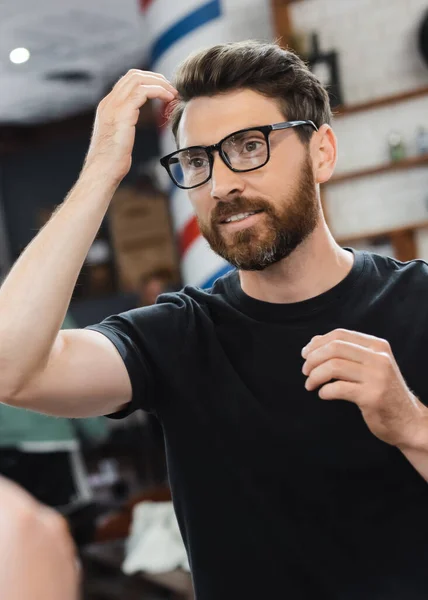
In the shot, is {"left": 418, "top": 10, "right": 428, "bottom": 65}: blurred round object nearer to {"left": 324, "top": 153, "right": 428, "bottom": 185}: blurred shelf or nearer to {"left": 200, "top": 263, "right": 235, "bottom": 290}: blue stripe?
{"left": 324, "top": 153, "right": 428, "bottom": 185}: blurred shelf

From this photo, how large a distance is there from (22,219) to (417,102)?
656cm

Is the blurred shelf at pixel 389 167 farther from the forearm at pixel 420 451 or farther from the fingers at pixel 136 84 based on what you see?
A: the forearm at pixel 420 451

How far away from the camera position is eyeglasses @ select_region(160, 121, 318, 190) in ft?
4.66

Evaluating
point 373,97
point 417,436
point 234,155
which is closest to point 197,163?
point 234,155

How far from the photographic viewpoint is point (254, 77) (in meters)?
1.49

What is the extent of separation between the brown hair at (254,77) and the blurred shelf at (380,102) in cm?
230

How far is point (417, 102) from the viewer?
3.86m

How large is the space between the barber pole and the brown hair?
2240 mm

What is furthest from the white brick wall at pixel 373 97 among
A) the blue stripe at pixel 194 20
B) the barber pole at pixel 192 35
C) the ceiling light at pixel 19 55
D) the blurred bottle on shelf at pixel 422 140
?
the ceiling light at pixel 19 55

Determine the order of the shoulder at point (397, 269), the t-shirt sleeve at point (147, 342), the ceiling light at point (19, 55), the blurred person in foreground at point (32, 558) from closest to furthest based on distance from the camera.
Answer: the blurred person in foreground at point (32, 558) → the t-shirt sleeve at point (147, 342) → the shoulder at point (397, 269) → the ceiling light at point (19, 55)

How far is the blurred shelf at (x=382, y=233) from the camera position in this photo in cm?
383

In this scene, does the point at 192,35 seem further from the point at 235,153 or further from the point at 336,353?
the point at 336,353

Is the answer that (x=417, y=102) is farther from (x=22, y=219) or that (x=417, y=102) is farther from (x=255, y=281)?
(x=22, y=219)

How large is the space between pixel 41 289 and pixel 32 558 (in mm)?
825
